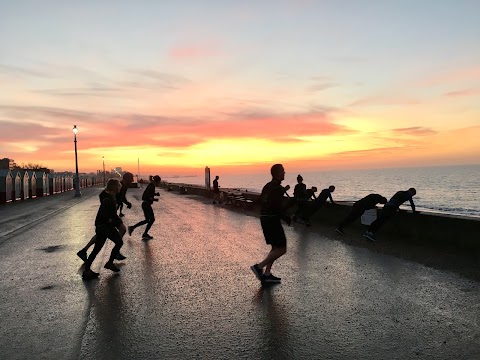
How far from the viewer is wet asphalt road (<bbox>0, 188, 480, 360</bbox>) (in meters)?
4.03

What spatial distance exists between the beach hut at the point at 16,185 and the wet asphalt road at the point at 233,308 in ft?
79.6

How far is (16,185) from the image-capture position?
3139 cm

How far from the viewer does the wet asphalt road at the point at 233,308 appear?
4.03 meters

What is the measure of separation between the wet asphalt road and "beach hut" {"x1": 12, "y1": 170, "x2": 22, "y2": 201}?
24.3 metres

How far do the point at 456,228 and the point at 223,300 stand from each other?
6262 millimetres

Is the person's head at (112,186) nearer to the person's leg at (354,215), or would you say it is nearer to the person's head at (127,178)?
the person's head at (127,178)

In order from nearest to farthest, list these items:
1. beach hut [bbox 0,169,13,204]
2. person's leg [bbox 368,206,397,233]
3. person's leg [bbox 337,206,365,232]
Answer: person's leg [bbox 368,206,397,233] < person's leg [bbox 337,206,365,232] < beach hut [bbox 0,169,13,204]

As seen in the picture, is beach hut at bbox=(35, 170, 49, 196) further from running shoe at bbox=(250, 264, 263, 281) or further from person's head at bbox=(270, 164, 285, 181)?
person's head at bbox=(270, 164, 285, 181)

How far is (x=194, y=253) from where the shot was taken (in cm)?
929

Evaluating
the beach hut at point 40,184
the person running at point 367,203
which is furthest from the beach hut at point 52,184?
the person running at point 367,203

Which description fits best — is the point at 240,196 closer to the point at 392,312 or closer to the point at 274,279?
the point at 274,279

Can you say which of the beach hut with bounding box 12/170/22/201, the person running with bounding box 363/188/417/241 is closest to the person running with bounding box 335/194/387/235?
the person running with bounding box 363/188/417/241

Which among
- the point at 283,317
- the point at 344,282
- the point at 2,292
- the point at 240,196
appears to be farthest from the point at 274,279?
the point at 240,196

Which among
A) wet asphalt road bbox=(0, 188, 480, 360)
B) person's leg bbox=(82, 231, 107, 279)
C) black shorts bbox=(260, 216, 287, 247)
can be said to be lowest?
wet asphalt road bbox=(0, 188, 480, 360)
